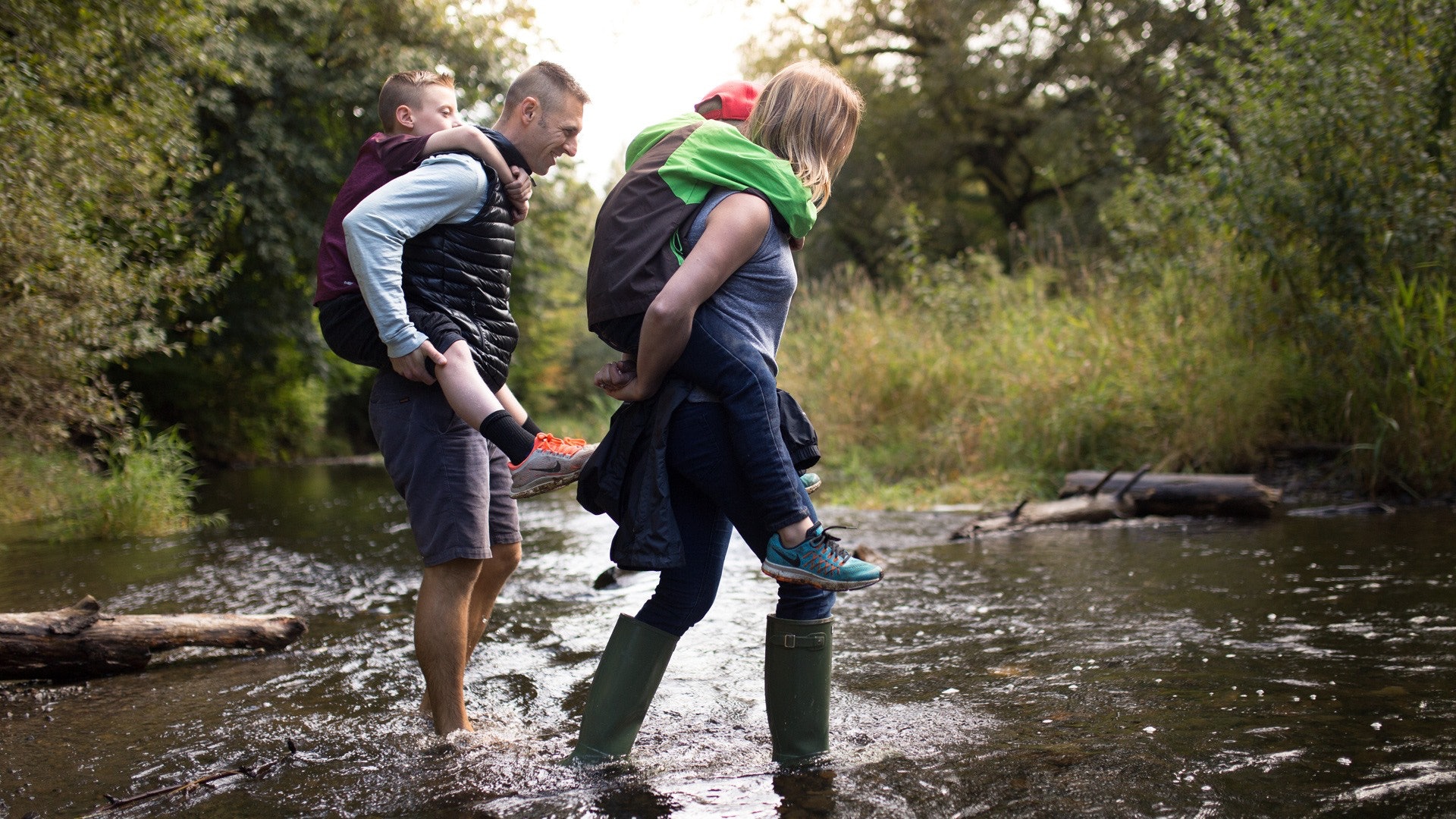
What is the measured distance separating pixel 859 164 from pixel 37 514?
23142 millimetres

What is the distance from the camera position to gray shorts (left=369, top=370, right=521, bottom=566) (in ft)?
9.68

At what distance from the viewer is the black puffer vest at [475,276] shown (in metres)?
2.99

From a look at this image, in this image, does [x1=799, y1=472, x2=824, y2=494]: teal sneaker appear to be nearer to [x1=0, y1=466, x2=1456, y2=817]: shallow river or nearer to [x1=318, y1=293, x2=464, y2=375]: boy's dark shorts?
[x1=0, y1=466, x2=1456, y2=817]: shallow river

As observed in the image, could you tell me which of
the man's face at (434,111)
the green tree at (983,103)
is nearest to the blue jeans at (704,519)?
the man's face at (434,111)

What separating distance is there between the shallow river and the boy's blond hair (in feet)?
6.51

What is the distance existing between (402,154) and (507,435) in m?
0.95

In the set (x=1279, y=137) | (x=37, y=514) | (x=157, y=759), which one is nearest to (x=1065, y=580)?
(x=157, y=759)

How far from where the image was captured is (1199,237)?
32.0ft

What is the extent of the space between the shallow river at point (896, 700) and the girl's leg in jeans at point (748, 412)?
71 centimetres

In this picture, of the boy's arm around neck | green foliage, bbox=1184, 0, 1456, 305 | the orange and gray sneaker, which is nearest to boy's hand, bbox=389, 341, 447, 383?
the orange and gray sneaker

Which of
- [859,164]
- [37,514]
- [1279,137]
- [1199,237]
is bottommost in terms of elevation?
[37,514]

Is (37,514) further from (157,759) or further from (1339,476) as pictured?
(1339,476)

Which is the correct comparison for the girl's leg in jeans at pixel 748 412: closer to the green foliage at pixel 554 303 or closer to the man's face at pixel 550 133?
the man's face at pixel 550 133

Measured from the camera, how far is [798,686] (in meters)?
2.61
